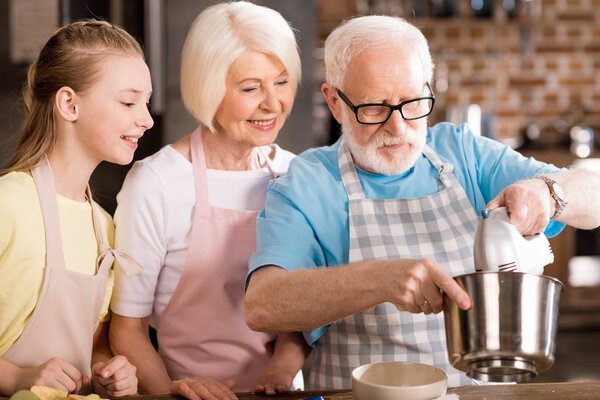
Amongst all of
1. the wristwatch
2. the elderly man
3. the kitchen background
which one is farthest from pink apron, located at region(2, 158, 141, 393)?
the kitchen background

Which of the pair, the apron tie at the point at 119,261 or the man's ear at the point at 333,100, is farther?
the man's ear at the point at 333,100

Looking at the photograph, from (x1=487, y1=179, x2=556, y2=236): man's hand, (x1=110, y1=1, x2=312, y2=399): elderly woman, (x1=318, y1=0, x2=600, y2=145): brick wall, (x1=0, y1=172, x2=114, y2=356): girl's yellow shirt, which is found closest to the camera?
(x1=487, y1=179, x2=556, y2=236): man's hand

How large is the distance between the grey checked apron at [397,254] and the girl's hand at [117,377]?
0.41 metres

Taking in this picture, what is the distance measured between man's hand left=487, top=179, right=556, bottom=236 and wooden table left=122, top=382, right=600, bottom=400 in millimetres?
297

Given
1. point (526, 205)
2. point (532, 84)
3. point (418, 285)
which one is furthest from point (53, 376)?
point (532, 84)

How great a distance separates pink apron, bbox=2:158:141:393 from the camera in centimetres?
134

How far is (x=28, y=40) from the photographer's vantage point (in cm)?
227

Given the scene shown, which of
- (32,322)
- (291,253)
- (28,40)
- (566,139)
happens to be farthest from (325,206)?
(566,139)

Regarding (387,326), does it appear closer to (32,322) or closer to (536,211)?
(536,211)

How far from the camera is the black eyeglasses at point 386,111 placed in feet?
4.84

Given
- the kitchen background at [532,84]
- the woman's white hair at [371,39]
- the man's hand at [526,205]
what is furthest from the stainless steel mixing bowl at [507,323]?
the kitchen background at [532,84]

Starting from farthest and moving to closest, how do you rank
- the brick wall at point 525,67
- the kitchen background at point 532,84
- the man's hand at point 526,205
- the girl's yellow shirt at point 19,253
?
the brick wall at point 525,67, the kitchen background at point 532,84, the girl's yellow shirt at point 19,253, the man's hand at point 526,205

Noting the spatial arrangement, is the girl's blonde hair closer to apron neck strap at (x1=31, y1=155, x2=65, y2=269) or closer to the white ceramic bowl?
apron neck strap at (x1=31, y1=155, x2=65, y2=269)

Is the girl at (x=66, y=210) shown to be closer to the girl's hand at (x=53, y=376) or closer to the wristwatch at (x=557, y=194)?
the girl's hand at (x=53, y=376)
